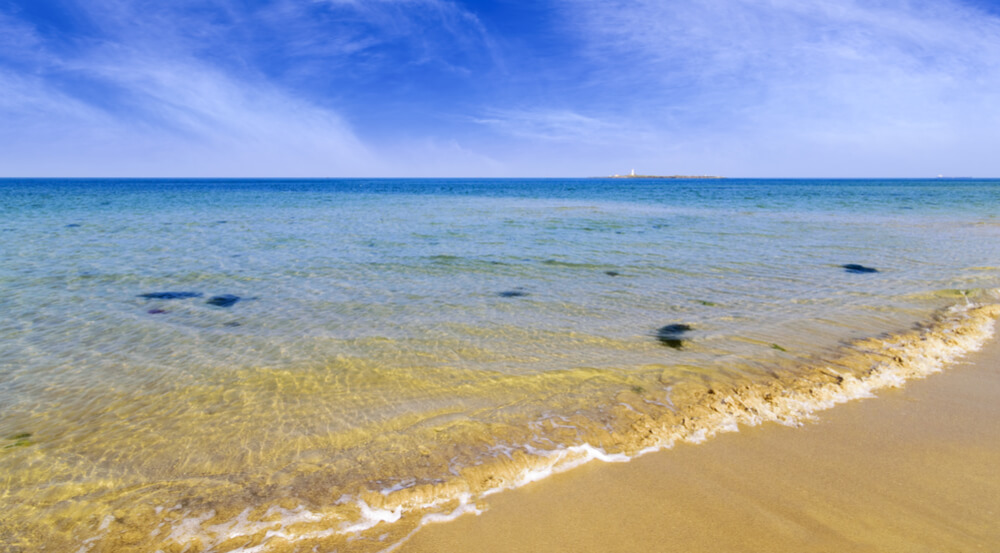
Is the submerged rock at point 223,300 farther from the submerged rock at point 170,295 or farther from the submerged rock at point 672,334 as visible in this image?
the submerged rock at point 672,334

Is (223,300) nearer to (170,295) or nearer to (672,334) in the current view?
(170,295)

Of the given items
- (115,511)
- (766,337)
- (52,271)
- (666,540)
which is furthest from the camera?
(52,271)

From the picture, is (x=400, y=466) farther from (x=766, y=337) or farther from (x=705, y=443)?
(x=766, y=337)

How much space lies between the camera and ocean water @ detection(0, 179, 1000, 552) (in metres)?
3.62

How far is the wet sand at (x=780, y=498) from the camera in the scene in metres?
3.15

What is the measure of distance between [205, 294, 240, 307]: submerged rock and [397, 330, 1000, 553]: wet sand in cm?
715

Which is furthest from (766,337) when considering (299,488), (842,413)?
(299,488)

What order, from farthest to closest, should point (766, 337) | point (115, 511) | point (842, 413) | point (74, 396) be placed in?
point (766, 337) → point (74, 396) → point (842, 413) → point (115, 511)

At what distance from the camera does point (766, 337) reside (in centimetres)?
696

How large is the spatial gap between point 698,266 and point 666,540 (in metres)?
10.1

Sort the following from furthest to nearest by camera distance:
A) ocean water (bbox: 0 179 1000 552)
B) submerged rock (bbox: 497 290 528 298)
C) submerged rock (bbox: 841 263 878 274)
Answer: submerged rock (bbox: 841 263 878 274) → submerged rock (bbox: 497 290 528 298) → ocean water (bbox: 0 179 1000 552)

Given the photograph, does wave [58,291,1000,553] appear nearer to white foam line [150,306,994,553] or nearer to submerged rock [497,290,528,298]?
white foam line [150,306,994,553]

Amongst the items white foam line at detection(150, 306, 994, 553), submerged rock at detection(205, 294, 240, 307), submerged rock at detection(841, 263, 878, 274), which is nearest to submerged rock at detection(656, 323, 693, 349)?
white foam line at detection(150, 306, 994, 553)

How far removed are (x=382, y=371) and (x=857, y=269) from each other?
11486 mm
